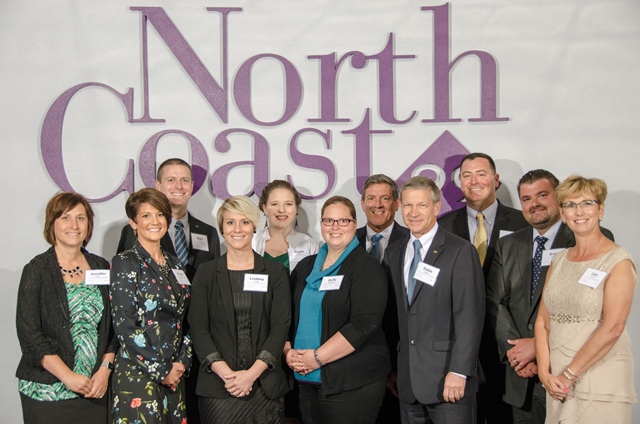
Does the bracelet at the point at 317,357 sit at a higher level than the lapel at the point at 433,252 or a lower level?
lower

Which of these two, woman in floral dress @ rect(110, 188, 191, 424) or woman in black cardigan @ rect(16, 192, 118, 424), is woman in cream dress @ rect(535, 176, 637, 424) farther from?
woman in black cardigan @ rect(16, 192, 118, 424)

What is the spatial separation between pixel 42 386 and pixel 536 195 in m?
2.85

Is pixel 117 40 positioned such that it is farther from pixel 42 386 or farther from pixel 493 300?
pixel 493 300

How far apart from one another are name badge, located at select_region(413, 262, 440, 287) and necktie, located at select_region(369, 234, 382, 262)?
2.88 feet

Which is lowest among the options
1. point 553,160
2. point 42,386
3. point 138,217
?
point 42,386

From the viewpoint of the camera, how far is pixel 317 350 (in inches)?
125

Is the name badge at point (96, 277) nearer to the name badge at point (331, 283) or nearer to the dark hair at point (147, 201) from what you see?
the dark hair at point (147, 201)

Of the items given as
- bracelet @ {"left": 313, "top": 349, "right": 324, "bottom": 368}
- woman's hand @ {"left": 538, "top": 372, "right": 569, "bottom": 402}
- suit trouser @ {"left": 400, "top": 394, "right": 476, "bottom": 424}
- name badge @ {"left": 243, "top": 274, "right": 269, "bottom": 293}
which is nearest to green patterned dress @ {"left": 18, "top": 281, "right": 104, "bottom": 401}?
name badge @ {"left": 243, "top": 274, "right": 269, "bottom": 293}

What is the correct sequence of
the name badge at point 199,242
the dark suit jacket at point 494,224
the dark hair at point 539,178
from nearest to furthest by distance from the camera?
the dark hair at point 539,178 → the dark suit jacket at point 494,224 → the name badge at point 199,242

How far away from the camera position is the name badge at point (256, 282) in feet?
10.5

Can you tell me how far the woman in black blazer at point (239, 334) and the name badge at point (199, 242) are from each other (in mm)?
892

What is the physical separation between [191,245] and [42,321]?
3.92 feet

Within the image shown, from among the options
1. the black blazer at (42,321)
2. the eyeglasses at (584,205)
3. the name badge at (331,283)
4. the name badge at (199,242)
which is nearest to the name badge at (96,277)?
the black blazer at (42,321)

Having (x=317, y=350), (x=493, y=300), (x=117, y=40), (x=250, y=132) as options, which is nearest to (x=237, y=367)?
(x=317, y=350)
